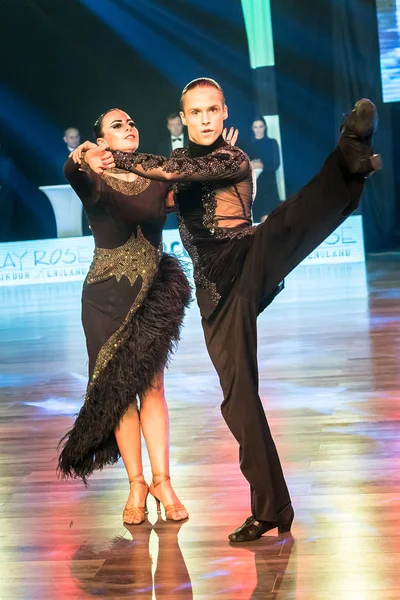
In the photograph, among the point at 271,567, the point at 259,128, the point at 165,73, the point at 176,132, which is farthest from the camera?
the point at 165,73

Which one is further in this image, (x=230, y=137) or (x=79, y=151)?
(x=230, y=137)

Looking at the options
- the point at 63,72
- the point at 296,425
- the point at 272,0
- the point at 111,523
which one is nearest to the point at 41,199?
the point at 63,72

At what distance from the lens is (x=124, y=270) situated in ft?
11.4

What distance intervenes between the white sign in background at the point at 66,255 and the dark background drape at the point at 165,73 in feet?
4.87

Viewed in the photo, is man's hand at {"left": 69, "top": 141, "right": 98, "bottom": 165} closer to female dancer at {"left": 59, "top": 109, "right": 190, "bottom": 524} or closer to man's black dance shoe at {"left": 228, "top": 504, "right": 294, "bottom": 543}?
female dancer at {"left": 59, "top": 109, "right": 190, "bottom": 524}

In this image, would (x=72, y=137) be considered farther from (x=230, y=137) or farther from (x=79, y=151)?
(x=79, y=151)

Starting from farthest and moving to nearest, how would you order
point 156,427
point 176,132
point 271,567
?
point 176,132 < point 156,427 < point 271,567

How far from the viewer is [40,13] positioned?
48.8 ft

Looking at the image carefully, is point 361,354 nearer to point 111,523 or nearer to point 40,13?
point 111,523

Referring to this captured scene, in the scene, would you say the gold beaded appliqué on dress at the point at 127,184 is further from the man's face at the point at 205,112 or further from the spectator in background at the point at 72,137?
the spectator in background at the point at 72,137

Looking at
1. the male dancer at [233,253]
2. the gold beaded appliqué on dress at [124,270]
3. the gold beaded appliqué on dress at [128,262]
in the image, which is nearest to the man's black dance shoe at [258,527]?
the male dancer at [233,253]

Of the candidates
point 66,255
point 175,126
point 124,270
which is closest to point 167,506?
point 124,270

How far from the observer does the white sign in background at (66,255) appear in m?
12.7

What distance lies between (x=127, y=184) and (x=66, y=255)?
9.64m
